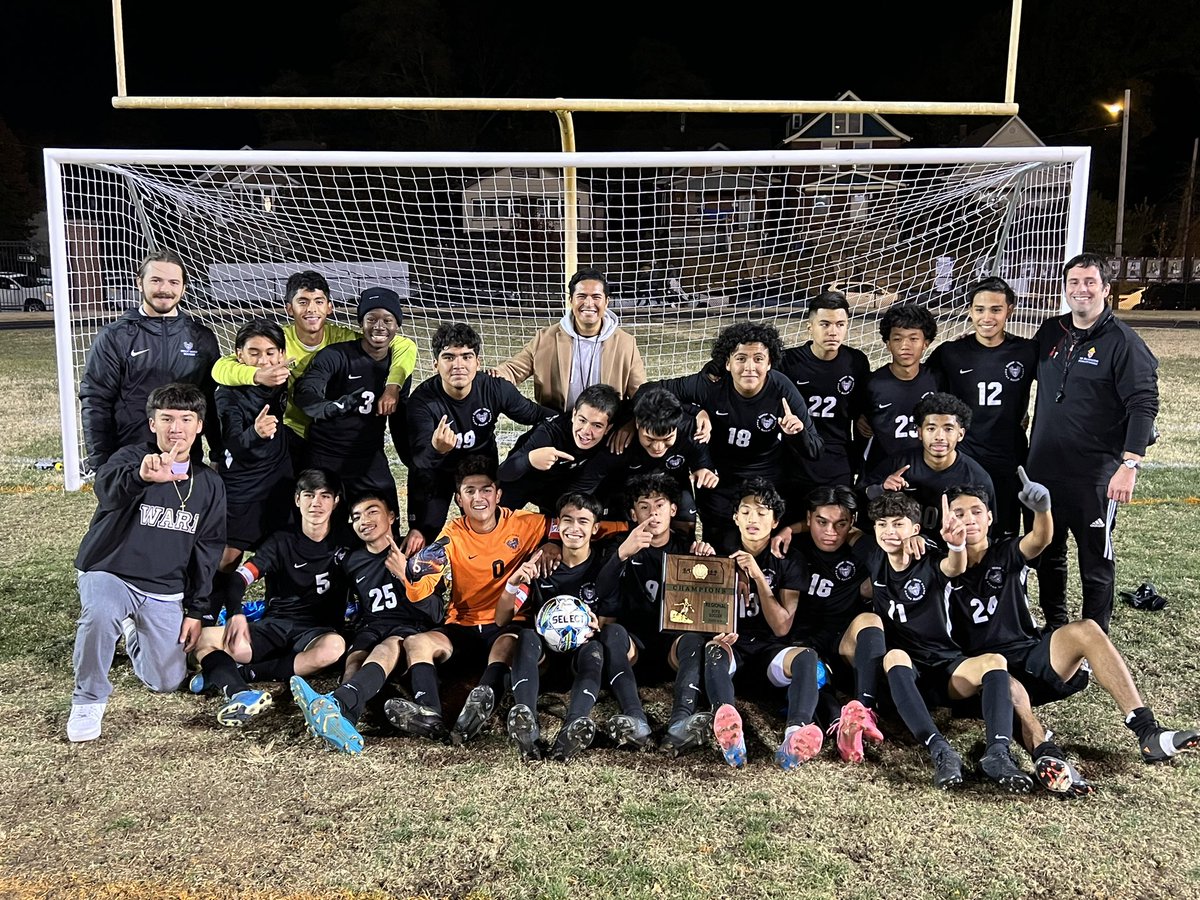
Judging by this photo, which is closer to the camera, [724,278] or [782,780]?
[782,780]

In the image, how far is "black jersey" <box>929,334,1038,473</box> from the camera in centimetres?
468

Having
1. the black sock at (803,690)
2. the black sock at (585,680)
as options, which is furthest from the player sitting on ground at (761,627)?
the black sock at (585,680)

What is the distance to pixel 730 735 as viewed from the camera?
11.7ft

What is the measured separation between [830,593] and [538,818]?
5.71 feet

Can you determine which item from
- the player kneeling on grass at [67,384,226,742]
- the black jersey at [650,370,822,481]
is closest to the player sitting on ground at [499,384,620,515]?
the black jersey at [650,370,822,481]

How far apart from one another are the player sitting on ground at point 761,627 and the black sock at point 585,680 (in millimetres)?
461

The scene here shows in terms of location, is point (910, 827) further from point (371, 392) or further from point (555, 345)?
point (371, 392)

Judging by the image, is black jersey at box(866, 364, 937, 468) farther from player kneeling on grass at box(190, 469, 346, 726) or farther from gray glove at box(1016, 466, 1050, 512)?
player kneeling on grass at box(190, 469, 346, 726)

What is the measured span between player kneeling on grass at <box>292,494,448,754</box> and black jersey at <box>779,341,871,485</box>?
2123 mm

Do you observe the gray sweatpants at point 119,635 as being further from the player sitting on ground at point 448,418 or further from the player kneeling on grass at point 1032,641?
the player kneeling on grass at point 1032,641

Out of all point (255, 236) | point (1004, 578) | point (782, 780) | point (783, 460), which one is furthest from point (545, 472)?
point (255, 236)

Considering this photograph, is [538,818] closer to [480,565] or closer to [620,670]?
[620,670]

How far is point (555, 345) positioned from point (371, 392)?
3.29ft

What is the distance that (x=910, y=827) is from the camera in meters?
3.12
